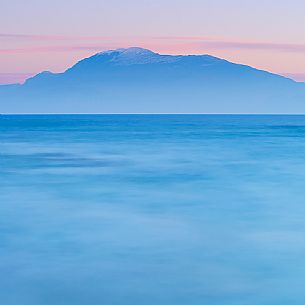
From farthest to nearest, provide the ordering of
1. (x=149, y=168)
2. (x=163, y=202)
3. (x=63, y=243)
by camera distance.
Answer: (x=149, y=168) < (x=163, y=202) < (x=63, y=243)

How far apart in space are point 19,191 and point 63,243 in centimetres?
1061

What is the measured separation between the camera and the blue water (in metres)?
11.9

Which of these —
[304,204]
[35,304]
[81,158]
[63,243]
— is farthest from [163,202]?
[81,158]

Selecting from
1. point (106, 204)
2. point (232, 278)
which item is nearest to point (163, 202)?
point (106, 204)

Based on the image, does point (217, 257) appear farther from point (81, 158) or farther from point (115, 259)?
point (81, 158)

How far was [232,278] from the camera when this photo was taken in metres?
12.5

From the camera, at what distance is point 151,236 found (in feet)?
54.9

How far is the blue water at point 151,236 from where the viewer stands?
1189 centimetres

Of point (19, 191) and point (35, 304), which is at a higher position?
point (35, 304)

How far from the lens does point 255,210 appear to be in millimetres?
21250

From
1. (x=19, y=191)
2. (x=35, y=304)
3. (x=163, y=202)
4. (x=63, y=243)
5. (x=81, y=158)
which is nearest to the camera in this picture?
(x=35, y=304)

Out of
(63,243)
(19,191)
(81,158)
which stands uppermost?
(63,243)

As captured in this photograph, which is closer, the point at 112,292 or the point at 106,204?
the point at 112,292

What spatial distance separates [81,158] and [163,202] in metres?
19.6
